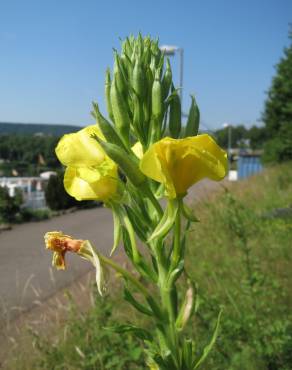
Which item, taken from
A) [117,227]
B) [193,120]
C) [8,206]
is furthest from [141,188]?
[8,206]

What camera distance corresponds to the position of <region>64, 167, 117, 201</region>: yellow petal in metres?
1.26

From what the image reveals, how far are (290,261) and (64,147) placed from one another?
11.2 ft

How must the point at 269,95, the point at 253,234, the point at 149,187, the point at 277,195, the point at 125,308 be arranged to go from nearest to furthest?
1. the point at 149,187
2. the point at 125,308
3. the point at 253,234
4. the point at 277,195
5. the point at 269,95

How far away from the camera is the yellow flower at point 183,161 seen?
3.28ft

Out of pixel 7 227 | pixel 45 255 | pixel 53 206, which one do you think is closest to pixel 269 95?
pixel 53 206

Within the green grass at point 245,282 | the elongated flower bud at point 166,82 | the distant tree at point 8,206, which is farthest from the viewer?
the distant tree at point 8,206

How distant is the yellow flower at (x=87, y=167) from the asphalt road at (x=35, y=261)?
7.17ft

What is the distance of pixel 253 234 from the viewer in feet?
18.0

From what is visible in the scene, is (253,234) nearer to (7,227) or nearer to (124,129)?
(124,129)

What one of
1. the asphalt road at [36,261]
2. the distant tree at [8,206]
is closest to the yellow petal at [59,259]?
the asphalt road at [36,261]

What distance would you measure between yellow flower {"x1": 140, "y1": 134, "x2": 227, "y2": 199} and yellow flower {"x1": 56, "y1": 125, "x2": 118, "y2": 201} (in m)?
0.25

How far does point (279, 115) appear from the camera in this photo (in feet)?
67.6

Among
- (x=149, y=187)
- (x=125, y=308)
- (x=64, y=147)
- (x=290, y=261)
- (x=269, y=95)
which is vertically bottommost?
(x=125, y=308)

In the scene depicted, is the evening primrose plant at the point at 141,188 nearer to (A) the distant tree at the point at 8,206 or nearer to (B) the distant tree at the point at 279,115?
(A) the distant tree at the point at 8,206
